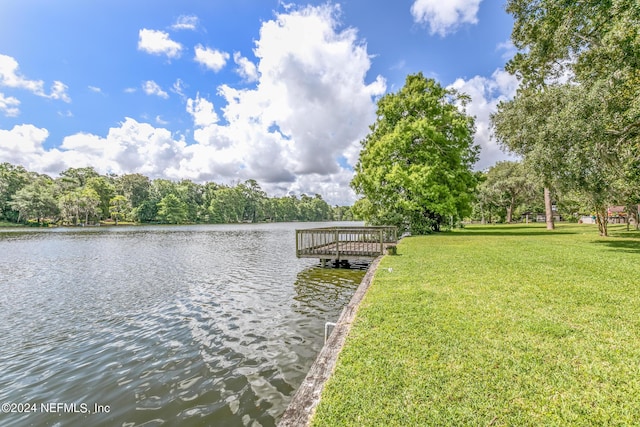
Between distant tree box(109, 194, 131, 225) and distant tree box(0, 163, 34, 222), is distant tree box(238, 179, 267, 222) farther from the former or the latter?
distant tree box(0, 163, 34, 222)

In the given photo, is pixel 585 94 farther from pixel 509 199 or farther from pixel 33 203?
pixel 33 203

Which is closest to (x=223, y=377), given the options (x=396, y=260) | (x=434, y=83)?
(x=396, y=260)

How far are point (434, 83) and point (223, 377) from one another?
88.6 feet

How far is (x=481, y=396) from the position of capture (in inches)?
115

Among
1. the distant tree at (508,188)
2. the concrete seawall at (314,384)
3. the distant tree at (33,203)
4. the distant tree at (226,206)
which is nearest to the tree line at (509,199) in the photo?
the distant tree at (508,188)

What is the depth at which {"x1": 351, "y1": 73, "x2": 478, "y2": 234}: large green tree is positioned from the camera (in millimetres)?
22078

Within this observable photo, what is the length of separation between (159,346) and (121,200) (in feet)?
293

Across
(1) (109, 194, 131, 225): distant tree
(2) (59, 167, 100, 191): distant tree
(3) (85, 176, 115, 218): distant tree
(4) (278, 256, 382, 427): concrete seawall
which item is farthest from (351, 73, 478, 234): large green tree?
(2) (59, 167, 100, 191): distant tree

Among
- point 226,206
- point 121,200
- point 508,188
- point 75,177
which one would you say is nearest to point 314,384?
point 508,188

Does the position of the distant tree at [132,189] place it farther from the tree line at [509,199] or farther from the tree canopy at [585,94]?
the tree canopy at [585,94]

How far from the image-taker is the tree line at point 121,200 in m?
64.0

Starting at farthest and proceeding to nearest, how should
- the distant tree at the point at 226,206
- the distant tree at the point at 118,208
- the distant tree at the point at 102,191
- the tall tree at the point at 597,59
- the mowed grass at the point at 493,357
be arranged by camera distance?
the distant tree at the point at 226,206 → the distant tree at the point at 118,208 → the distant tree at the point at 102,191 → the tall tree at the point at 597,59 → the mowed grass at the point at 493,357

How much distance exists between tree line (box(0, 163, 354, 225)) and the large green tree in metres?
18.1

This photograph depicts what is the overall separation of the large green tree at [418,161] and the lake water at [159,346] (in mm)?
12430
